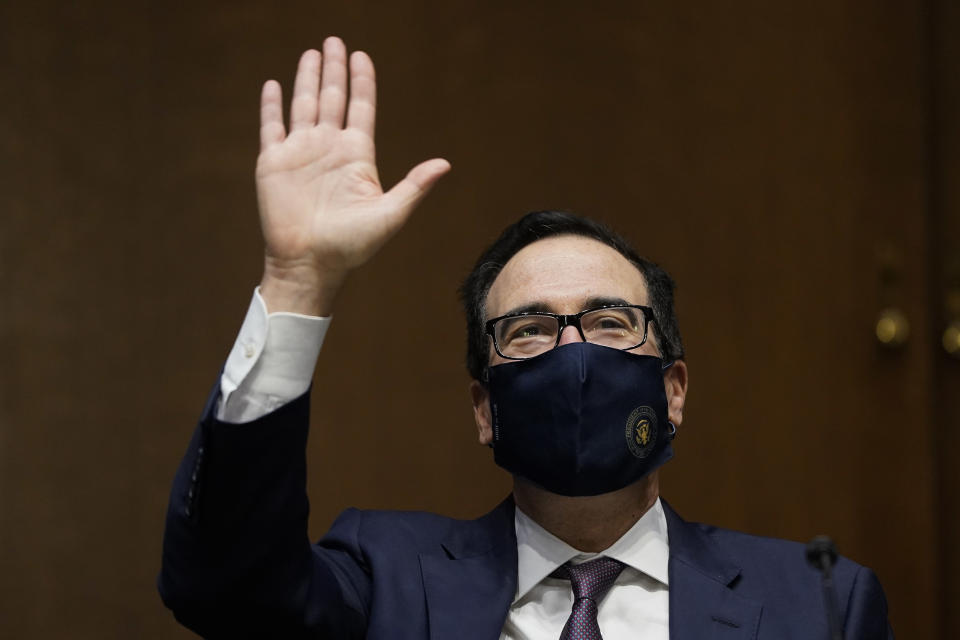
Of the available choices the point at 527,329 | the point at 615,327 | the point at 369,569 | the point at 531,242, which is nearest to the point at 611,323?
the point at 615,327

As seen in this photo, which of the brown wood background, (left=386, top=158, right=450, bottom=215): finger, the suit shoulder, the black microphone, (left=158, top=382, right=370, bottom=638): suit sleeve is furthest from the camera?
the brown wood background

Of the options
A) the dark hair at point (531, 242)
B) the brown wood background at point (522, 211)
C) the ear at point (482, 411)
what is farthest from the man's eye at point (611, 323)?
the brown wood background at point (522, 211)

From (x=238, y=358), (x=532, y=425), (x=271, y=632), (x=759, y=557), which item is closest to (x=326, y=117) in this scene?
(x=238, y=358)

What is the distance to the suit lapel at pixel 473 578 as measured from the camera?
5.12 feet

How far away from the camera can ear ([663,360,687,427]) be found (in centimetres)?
176

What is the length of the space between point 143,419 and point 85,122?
607 millimetres

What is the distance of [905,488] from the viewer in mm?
2439

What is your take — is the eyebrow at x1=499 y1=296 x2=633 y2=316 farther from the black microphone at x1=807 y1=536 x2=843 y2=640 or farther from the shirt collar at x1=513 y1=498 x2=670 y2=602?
the black microphone at x1=807 y1=536 x2=843 y2=640

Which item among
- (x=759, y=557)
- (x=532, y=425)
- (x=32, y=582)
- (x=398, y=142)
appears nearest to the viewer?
(x=532, y=425)

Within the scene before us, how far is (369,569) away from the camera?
5.40 feet

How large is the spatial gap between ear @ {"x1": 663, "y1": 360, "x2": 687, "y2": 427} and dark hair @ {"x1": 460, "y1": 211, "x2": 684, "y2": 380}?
0.07ft

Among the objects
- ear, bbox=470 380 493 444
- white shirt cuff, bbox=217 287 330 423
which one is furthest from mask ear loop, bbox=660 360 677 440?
white shirt cuff, bbox=217 287 330 423

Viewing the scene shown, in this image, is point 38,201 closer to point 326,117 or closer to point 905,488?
point 326,117

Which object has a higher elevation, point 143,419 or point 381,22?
point 381,22
